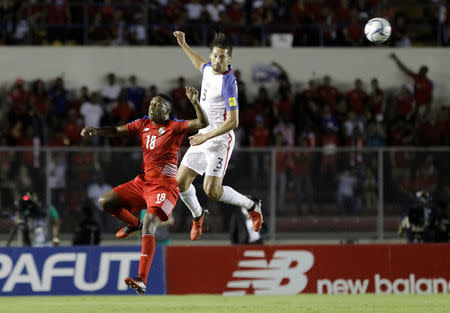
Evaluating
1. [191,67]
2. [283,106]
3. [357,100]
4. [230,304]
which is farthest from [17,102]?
[230,304]

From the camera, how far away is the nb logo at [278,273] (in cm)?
1750

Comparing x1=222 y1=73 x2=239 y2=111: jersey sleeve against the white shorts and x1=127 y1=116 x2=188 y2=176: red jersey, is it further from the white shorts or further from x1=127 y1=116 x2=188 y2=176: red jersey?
the white shorts

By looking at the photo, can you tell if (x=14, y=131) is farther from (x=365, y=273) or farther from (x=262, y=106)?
(x=365, y=273)

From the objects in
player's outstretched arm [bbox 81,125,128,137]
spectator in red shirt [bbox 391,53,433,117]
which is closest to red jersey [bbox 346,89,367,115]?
spectator in red shirt [bbox 391,53,433,117]

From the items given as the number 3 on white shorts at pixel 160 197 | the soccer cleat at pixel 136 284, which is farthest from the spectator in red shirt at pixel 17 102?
the soccer cleat at pixel 136 284

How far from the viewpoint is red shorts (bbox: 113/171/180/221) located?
12.3 m

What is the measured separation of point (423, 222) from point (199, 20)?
10.00 metres

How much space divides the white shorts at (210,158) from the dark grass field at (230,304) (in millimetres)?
2043

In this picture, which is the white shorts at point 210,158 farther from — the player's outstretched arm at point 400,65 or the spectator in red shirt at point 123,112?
the player's outstretched arm at point 400,65

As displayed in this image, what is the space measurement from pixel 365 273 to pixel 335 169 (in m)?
2.93

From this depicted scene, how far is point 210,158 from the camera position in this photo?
503 inches

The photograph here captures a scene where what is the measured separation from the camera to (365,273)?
1773 centimetres

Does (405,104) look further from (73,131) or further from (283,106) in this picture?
(73,131)

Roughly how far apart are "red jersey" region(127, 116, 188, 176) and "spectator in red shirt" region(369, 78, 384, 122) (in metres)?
11.8
